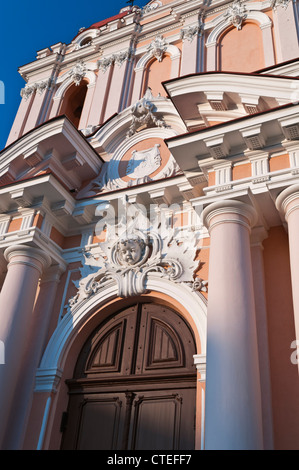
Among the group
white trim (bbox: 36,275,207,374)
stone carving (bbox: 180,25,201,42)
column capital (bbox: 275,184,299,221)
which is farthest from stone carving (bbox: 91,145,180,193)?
stone carving (bbox: 180,25,201,42)

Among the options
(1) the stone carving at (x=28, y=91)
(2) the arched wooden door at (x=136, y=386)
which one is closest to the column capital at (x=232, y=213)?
(2) the arched wooden door at (x=136, y=386)

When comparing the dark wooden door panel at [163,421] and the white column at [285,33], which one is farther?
the white column at [285,33]

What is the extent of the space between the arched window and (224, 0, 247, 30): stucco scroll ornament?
3.96m

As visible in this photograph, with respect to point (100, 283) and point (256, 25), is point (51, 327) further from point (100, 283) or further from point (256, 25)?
point (256, 25)

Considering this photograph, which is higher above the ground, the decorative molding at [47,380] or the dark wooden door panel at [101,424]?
the decorative molding at [47,380]

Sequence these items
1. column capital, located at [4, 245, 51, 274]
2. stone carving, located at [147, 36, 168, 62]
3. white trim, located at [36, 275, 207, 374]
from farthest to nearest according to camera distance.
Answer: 1. stone carving, located at [147, 36, 168, 62]
2. column capital, located at [4, 245, 51, 274]
3. white trim, located at [36, 275, 207, 374]

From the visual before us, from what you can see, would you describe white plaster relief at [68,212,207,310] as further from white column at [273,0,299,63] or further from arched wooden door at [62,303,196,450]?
white column at [273,0,299,63]

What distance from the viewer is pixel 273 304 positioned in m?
6.12

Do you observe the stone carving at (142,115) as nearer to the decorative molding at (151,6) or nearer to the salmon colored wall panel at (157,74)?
the salmon colored wall panel at (157,74)

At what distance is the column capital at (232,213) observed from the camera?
6242mm

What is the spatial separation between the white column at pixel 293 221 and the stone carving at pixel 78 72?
7.91 meters

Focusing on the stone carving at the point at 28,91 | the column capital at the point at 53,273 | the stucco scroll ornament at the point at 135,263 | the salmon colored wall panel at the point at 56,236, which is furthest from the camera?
the stone carving at the point at 28,91

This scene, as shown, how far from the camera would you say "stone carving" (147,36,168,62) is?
11269mm

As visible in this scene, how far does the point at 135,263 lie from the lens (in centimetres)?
757
